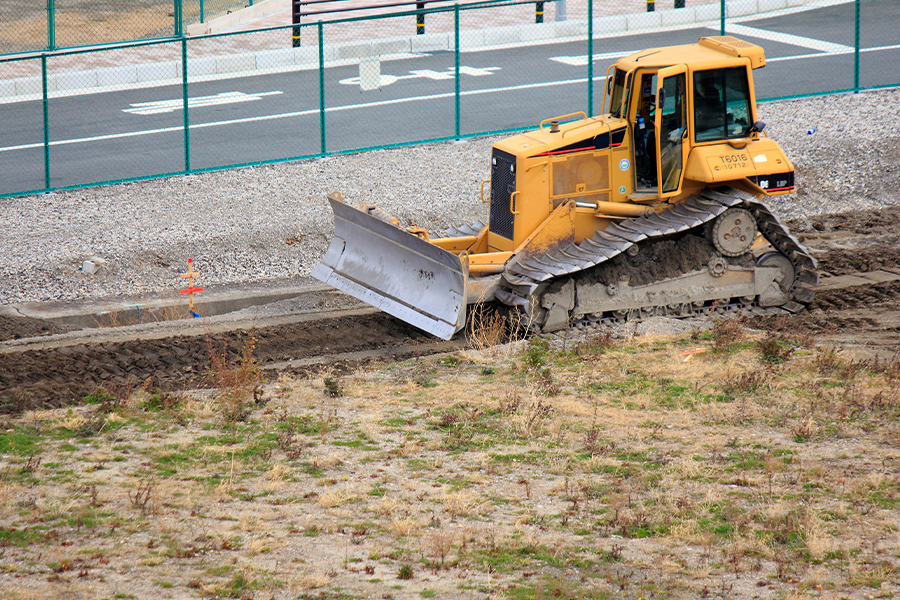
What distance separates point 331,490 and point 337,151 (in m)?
10.5

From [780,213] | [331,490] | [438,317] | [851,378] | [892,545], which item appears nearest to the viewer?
[892,545]

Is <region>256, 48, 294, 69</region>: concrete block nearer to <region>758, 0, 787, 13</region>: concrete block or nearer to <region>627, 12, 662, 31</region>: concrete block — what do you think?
<region>627, 12, 662, 31</region>: concrete block

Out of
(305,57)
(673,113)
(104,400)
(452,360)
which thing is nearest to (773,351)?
(673,113)

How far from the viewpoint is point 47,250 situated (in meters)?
13.8

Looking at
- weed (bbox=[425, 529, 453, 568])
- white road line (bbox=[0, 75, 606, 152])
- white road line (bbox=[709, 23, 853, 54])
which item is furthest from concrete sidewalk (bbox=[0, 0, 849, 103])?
weed (bbox=[425, 529, 453, 568])

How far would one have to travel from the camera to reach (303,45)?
23031 millimetres

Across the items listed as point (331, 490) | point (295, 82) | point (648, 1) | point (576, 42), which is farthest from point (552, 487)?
point (648, 1)

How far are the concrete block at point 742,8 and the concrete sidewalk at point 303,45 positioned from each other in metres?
0.03

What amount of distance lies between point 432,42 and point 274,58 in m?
3.78

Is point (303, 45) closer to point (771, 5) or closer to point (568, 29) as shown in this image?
point (568, 29)

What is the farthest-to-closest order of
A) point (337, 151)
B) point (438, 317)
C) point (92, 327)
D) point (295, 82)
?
point (295, 82)
point (337, 151)
point (92, 327)
point (438, 317)

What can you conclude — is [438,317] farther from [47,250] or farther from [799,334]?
[47,250]

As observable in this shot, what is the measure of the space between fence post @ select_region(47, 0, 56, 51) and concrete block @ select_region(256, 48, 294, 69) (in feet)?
14.2

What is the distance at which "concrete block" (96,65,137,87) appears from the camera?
21.1 meters
